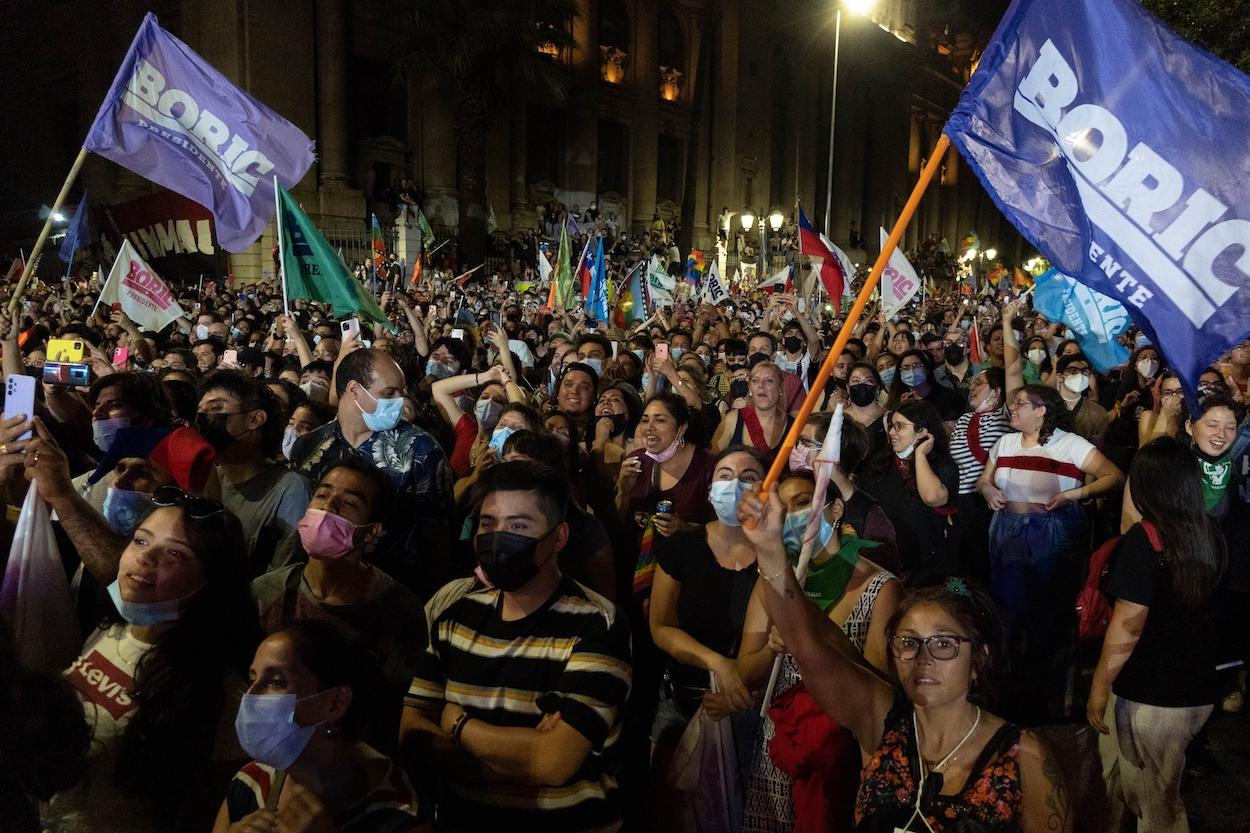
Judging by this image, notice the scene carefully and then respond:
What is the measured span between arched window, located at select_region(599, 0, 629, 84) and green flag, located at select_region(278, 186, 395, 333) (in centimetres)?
2981

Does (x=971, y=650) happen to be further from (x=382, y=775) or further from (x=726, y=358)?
(x=726, y=358)

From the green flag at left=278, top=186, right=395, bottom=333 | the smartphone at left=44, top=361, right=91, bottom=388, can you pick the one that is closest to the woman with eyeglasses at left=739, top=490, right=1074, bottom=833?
the smartphone at left=44, top=361, right=91, bottom=388

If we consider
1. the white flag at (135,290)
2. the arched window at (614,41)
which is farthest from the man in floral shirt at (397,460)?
the arched window at (614,41)

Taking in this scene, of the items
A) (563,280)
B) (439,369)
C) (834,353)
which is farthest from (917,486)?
(563,280)

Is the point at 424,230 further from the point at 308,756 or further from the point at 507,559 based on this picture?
the point at 308,756

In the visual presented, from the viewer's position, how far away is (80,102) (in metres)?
30.3

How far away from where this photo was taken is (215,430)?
3.97m

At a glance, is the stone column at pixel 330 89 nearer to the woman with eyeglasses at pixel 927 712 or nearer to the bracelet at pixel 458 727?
the bracelet at pixel 458 727

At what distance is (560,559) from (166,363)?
4.75m

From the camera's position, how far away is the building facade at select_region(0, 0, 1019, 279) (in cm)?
2375

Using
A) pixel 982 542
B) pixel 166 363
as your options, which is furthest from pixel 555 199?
pixel 982 542

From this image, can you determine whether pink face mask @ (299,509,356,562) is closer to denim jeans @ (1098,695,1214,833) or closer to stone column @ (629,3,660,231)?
denim jeans @ (1098,695,1214,833)

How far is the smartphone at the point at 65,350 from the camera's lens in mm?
4309

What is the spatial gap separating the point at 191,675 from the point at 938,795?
2.02m
